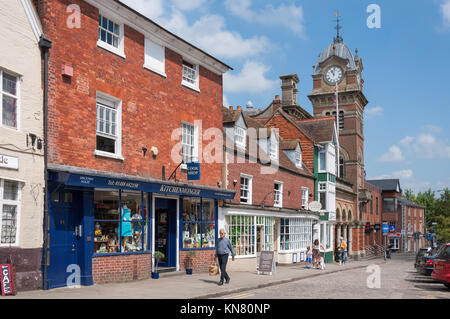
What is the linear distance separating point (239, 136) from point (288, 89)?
24379 mm

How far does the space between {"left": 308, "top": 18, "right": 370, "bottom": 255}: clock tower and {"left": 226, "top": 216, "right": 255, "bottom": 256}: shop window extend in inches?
937

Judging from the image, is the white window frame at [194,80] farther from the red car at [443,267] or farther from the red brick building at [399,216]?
the red brick building at [399,216]

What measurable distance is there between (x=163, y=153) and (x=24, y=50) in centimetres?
624

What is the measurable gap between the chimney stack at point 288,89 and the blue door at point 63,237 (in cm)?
3502

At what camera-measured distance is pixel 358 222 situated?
46.9 m

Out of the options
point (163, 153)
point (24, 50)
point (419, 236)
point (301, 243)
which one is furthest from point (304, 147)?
point (419, 236)

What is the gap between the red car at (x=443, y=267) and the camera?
15261 millimetres

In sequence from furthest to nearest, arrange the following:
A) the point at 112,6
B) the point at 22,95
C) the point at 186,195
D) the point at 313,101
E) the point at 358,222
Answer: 1. the point at 313,101
2. the point at 358,222
3. the point at 186,195
4. the point at 112,6
5. the point at 22,95

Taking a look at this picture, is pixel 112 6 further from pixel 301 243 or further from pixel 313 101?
pixel 313 101

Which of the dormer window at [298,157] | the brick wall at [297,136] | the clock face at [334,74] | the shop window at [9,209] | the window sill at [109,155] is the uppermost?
the clock face at [334,74]

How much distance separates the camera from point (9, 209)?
11.9 metres

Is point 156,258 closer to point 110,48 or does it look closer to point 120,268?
point 120,268

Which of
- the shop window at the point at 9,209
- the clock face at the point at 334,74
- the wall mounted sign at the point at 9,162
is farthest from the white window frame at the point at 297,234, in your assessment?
the clock face at the point at 334,74

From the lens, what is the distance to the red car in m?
15.3
